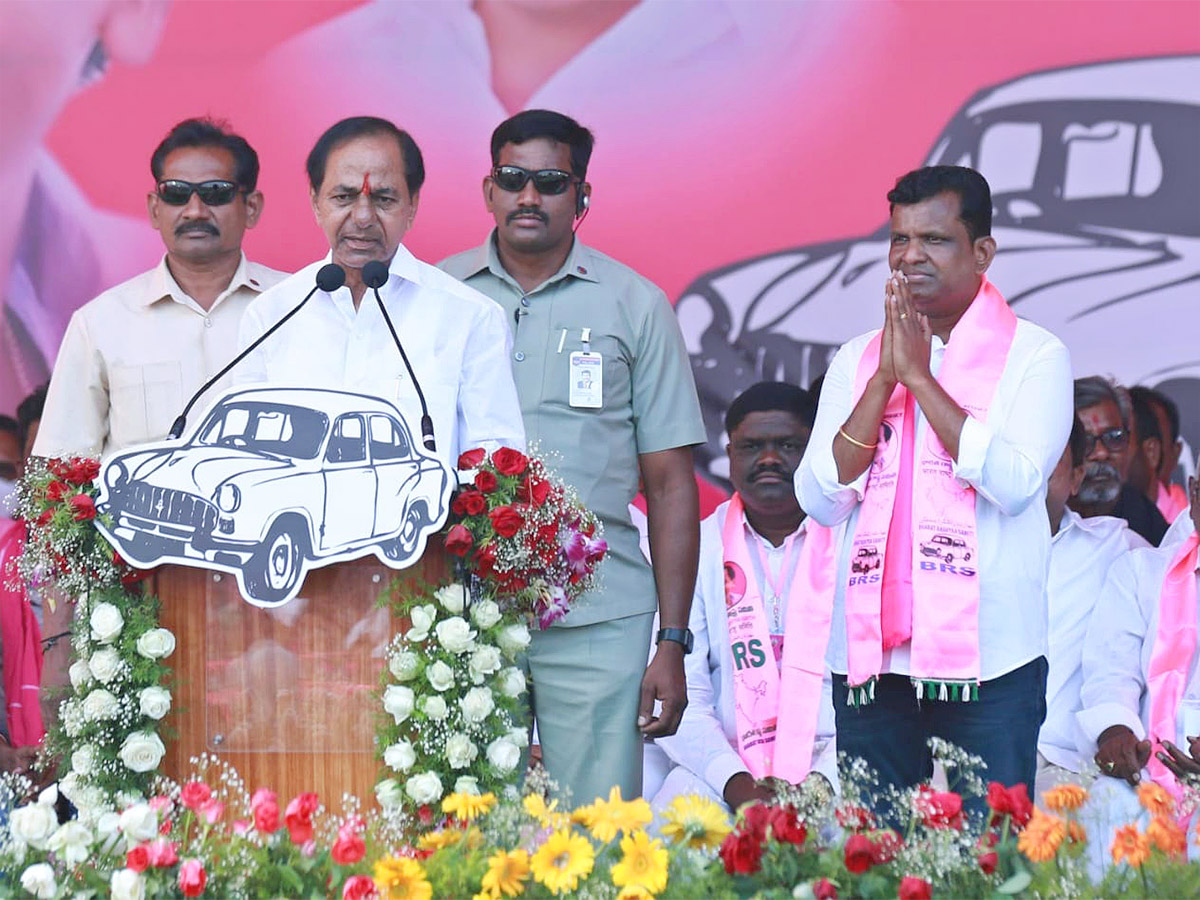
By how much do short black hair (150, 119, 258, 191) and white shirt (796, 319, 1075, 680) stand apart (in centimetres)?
186

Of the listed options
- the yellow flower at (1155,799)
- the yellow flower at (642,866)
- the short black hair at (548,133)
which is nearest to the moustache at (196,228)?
the short black hair at (548,133)

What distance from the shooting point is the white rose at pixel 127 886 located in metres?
2.72

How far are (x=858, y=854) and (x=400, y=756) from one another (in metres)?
0.92

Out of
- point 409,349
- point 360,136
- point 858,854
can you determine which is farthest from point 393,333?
point 858,854

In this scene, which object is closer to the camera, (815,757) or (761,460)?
(815,757)

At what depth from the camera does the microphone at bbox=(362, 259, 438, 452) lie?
338 cm

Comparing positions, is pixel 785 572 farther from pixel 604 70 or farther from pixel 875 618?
pixel 604 70

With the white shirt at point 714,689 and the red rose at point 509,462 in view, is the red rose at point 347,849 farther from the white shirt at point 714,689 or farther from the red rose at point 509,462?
the white shirt at point 714,689

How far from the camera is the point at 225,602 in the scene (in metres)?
3.35

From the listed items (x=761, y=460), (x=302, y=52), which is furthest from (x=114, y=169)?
(x=761, y=460)

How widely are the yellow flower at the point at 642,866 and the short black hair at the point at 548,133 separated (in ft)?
7.47

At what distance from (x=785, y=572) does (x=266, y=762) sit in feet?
Result: 7.92

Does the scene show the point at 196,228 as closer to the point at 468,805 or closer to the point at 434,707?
the point at 434,707

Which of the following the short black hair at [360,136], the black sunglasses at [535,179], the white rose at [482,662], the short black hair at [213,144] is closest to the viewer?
the white rose at [482,662]
